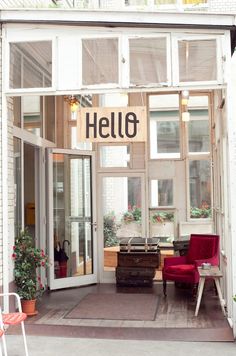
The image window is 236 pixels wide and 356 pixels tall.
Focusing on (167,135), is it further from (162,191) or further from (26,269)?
(26,269)

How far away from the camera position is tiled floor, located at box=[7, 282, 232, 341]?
19.5ft

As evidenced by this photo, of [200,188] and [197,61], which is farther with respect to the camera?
[200,188]

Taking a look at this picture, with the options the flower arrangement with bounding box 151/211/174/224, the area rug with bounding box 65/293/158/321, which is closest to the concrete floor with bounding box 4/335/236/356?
the area rug with bounding box 65/293/158/321

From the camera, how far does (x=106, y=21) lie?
5977 millimetres

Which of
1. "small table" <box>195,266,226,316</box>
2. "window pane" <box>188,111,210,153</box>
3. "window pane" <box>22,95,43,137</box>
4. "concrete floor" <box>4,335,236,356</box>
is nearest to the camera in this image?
"concrete floor" <box>4,335,236,356</box>

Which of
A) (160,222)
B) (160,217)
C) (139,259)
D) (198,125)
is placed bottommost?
(139,259)

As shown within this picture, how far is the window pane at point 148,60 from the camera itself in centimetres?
605

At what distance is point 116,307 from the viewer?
744 cm

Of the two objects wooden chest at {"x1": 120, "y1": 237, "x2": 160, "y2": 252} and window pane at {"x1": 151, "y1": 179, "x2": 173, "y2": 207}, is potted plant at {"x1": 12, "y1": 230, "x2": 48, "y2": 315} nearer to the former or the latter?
wooden chest at {"x1": 120, "y1": 237, "x2": 160, "y2": 252}

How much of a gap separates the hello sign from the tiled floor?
7.63 feet

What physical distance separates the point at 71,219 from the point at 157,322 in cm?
337

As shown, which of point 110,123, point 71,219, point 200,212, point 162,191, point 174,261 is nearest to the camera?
point 110,123

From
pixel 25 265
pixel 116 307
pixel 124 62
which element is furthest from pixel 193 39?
pixel 116 307

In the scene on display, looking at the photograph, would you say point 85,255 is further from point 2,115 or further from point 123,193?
point 2,115
